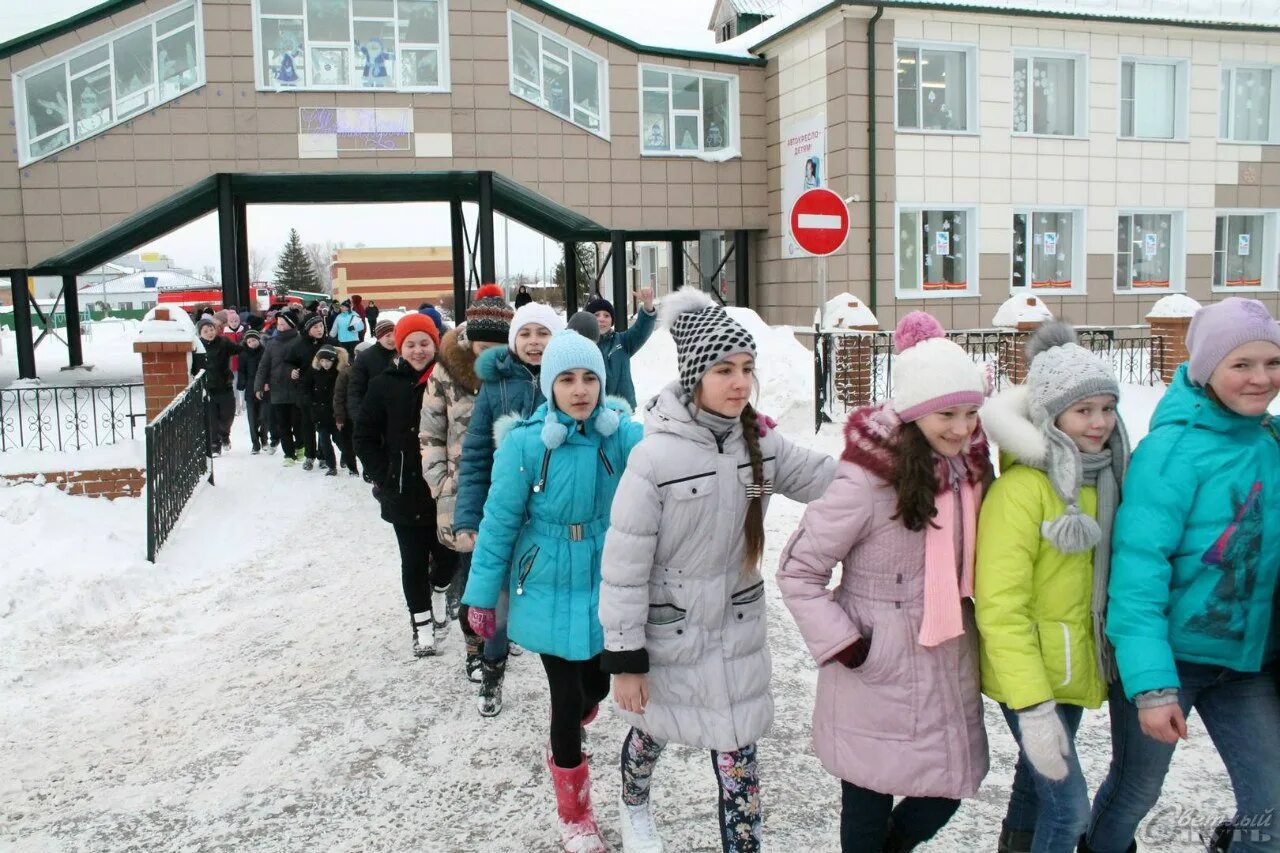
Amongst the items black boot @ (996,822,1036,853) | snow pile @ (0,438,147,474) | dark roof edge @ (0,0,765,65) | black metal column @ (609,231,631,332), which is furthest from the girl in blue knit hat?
dark roof edge @ (0,0,765,65)

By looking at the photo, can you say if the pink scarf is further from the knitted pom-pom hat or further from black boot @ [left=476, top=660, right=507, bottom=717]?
black boot @ [left=476, top=660, right=507, bottom=717]

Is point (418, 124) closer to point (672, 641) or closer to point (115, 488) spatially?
point (115, 488)

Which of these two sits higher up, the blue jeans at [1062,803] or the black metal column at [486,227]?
the black metal column at [486,227]

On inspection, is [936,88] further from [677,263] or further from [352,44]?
[352,44]

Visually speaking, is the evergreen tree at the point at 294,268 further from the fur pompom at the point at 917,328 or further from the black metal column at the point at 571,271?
the fur pompom at the point at 917,328

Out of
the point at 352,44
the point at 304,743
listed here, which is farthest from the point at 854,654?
the point at 352,44

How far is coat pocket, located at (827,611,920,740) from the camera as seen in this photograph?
2824 mm

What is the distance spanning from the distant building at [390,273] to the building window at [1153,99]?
75391 mm

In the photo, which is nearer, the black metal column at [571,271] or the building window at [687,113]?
the building window at [687,113]

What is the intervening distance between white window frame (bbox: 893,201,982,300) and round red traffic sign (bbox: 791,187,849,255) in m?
8.78

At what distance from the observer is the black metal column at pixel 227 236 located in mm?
18891

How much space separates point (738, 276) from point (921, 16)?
604 centimetres

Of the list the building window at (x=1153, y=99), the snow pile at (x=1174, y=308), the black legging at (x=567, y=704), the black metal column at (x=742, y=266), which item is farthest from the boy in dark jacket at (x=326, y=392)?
the building window at (x=1153, y=99)

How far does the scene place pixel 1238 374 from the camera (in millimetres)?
2770
